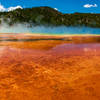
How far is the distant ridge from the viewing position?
4668 inches

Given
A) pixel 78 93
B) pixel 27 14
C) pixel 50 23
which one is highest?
pixel 27 14

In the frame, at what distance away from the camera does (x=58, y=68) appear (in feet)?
22.9

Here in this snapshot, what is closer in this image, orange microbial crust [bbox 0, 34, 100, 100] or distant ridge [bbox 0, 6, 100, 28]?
orange microbial crust [bbox 0, 34, 100, 100]

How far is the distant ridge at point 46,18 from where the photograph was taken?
119 m

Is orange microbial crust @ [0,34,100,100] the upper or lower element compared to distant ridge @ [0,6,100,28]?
lower

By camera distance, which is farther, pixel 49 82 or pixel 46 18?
pixel 46 18

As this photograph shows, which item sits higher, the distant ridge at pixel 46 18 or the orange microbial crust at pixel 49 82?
the distant ridge at pixel 46 18

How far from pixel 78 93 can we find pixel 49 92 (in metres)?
0.81

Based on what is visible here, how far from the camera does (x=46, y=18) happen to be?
13000 cm

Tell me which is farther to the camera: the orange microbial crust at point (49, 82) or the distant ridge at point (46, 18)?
the distant ridge at point (46, 18)

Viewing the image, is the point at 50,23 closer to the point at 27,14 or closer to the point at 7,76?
the point at 27,14

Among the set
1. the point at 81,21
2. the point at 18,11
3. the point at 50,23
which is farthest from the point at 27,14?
the point at 81,21

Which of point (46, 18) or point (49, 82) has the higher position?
point (46, 18)

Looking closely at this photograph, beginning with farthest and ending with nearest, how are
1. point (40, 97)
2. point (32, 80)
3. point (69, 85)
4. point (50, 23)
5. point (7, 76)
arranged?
point (50, 23) → point (7, 76) → point (32, 80) → point (69, 85) → point (40, 97)
